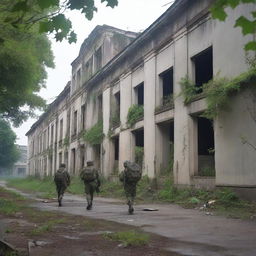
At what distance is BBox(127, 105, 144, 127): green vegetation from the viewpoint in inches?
834

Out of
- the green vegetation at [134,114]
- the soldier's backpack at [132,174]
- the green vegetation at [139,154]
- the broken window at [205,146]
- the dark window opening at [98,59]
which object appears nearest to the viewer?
the soldier's backpack at [132,174]

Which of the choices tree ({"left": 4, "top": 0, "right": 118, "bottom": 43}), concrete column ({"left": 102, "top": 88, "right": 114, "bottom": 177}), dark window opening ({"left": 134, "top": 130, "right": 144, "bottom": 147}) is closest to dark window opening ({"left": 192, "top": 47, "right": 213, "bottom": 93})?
dark window opening ({"left": 134, "top": 130, "right": 144, "bottom": 147})

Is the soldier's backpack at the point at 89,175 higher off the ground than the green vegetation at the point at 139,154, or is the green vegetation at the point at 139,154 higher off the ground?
the green vegetation at the point at 139,154

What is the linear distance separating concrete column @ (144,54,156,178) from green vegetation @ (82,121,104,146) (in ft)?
21.8

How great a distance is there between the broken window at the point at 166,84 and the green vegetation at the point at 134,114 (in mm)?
1430

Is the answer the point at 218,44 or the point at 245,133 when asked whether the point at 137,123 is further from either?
the point at 245,133

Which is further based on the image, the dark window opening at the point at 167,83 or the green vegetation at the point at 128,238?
the dark window opening at the point at 167,83

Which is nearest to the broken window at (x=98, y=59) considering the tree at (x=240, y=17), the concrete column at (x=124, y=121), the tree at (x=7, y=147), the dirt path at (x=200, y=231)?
the concrete column at (x=124, y=121)

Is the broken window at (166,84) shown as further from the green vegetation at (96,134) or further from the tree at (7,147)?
the tree at (7,147)

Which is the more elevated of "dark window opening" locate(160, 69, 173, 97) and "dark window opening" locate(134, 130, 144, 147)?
"dark window opening" locate(160, 69, 173, 97)

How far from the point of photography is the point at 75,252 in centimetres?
597

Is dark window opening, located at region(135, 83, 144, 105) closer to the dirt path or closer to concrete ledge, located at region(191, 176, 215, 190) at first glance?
concrete ledge, located at region(191, 176, 215, 190)

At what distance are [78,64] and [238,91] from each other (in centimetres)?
2338

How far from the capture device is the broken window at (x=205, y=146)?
52.3ft
